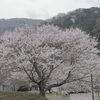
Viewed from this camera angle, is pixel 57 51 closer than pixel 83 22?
Yes

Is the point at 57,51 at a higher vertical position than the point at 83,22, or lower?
lower

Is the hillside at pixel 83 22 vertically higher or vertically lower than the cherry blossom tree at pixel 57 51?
higher

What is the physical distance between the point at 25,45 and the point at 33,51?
3.61ft

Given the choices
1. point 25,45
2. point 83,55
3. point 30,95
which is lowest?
point 30,95

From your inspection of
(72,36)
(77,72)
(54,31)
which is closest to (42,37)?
(54,31)

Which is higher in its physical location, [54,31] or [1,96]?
[54,31]

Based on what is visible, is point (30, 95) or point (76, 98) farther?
point (76, 98)

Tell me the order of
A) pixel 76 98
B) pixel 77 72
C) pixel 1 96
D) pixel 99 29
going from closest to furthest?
pixel 1 96 → pixel 77 72 → pixel 76 98 → pixel 99 29

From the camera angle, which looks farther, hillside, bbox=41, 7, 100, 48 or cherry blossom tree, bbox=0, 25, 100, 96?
hillside, bbox=41, 7, 100, 48

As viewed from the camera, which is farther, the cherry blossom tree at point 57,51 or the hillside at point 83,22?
the hillside at point 83,22

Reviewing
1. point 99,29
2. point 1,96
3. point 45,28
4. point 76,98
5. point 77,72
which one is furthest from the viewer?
point 99,29

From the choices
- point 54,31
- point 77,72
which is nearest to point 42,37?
point 54,31

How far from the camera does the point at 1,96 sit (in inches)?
279

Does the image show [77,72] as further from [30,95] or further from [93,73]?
[30,95]
